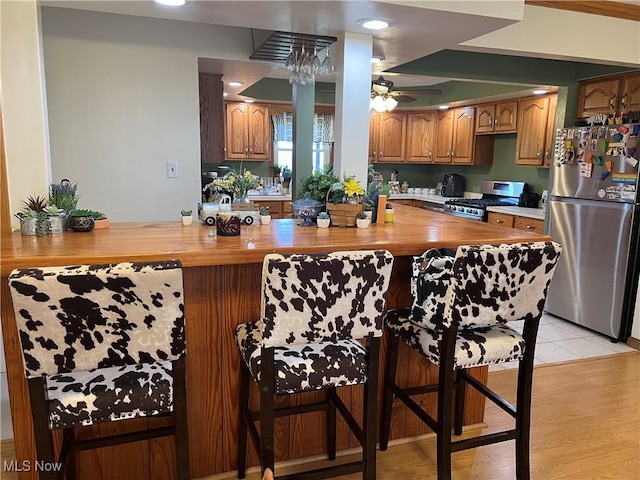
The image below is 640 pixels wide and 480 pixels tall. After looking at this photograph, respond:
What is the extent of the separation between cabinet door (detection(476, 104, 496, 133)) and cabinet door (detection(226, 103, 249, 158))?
9.99 ft

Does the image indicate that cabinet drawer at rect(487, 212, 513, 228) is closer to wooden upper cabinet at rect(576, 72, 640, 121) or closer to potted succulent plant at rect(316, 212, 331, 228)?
wooden upper cabinet at rect(576, 72, 640, 121)

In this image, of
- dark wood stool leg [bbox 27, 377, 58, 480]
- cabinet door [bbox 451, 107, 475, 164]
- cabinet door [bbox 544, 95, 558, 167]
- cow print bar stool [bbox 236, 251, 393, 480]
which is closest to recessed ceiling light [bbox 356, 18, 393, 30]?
cow print bar stool [bbox 236, 251, 393, 480]

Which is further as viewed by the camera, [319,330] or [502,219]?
[502,219]

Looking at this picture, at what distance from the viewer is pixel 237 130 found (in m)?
6.24

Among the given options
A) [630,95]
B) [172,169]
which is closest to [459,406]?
[172,169]

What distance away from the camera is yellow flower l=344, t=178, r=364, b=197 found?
7.58 ft

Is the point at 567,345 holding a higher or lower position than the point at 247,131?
lower

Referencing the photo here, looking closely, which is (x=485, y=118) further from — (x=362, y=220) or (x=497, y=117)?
(x=362, y=220)

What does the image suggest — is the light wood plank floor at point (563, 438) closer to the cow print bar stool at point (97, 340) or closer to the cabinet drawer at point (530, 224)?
the cow print bar stool at point (97, 340)

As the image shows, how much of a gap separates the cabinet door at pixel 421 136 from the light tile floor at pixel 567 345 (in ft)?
11.3

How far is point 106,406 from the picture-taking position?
144cm

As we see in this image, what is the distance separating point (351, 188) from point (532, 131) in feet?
12.1

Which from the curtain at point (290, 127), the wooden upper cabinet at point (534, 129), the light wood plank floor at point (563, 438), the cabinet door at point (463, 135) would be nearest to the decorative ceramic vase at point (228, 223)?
the light wood plank floor at point (563, 438)

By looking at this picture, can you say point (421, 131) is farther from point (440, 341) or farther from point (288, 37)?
A: point (440, 341)
